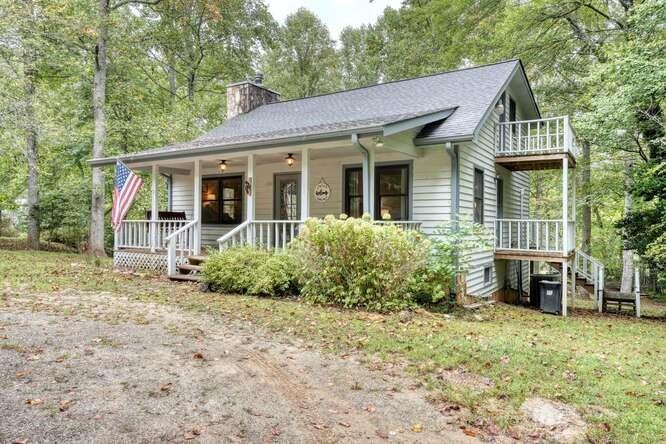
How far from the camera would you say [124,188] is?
10.5 meters

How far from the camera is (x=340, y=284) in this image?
24.7 ft

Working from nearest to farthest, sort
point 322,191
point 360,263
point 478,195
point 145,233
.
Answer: point 360,263 → point 478,195 → point 322,191 → point 145,233

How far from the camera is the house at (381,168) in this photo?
887cm

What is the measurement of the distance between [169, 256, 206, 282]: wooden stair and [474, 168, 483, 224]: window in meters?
6.33

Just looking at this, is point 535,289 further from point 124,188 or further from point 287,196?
point 124,188

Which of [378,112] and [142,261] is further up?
[378,112]

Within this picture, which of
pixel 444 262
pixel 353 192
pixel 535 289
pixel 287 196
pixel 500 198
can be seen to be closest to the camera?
pixel 444 262

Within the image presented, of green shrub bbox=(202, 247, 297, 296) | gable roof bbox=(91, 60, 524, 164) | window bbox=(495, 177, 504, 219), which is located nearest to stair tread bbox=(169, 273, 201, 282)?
green shrub bbox=(202, 247, 297, 296)

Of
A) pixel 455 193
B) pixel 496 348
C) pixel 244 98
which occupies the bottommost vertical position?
pixel 496 348

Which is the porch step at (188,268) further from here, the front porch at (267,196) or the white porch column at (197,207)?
the white porch column at (197,207)

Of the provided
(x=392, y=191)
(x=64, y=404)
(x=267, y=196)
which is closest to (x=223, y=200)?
(x=267, y=196)

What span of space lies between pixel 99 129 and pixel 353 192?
9389 millimetres

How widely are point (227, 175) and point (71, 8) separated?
7949 millimetres

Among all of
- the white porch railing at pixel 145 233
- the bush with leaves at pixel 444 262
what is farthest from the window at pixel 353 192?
the white porch railing at pixel 145 233
